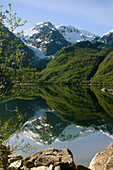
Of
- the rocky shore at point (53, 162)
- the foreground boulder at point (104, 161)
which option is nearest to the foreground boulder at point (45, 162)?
the rocky shore at point (53, 162)

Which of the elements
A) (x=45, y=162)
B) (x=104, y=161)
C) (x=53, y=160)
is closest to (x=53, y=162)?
(x=53, y=160)

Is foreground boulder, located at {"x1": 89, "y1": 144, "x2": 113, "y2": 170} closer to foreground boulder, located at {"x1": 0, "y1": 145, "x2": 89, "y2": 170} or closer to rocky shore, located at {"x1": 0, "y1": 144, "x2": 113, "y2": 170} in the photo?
rocky shore, located at {"x1": 0, "y1": 144, "x2": 113, "y2": 170}

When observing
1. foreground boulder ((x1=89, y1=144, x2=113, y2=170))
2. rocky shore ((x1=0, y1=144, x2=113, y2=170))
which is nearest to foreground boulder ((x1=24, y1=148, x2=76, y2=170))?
rocky shore ((x1=0, y1=144, x2=113, y2=170))

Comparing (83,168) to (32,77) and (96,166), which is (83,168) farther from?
(32,77)

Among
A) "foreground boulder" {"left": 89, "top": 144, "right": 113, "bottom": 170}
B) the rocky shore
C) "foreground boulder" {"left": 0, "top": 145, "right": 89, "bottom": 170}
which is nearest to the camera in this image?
"foreground boulder" {"left": 89, "top": 144, "right": 113, "bottom": 170}

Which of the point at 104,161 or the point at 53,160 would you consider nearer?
the point at 104,161

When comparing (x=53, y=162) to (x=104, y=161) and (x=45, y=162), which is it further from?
(x=104, y=161)

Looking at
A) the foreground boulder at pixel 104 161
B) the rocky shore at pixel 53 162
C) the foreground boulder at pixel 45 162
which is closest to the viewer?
the foreground boulder at pixel 104 161

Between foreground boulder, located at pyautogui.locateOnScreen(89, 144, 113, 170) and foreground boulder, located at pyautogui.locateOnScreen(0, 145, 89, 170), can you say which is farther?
foreground boulder, located at pyautogui.locateOnScreen(0, 145, 89, 170)

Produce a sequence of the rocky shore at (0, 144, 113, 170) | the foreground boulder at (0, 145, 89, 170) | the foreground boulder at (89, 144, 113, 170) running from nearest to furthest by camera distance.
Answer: the foreground boulder at (89, 144, 113, 170), the rocky shore at (0, 144, 113, 170), the foreground boulder at (0, 145, 89, 170)

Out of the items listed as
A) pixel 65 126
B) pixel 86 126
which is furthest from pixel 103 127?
pixel 65 126

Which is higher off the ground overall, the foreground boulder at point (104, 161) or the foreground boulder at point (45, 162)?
the foreground boulder at point (45, 162)

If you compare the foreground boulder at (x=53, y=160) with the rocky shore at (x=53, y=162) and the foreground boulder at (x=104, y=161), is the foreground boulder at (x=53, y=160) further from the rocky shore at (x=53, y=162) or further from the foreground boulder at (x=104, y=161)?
the foreground boulder at (x=104, y=161)

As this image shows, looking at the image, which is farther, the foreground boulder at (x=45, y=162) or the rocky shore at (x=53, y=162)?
the foreground boulder at (x=45, y=162)
